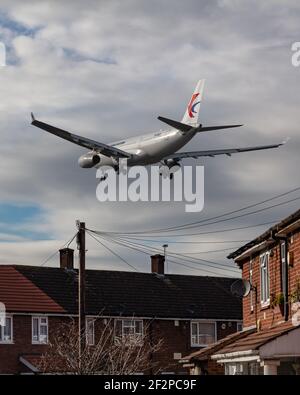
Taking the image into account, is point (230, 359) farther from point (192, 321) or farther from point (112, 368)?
point (192, 321)

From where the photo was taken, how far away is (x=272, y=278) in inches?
1289

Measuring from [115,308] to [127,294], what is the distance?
7.51 ft

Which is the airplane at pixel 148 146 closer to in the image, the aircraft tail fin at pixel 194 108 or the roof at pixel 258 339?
the aircraft tail fin at pixel 194 108

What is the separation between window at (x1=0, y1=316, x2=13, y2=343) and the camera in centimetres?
5747

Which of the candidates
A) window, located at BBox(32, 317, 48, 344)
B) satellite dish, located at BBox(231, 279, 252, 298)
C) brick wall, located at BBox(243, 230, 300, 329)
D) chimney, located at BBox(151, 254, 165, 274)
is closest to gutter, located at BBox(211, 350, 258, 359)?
brick wall, located at BBox(243, 230, 300, 329)

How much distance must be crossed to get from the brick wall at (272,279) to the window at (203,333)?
24.7 metres

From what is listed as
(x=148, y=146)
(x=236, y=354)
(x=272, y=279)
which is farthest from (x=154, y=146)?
(x=236, y=354)

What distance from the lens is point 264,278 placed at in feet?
112

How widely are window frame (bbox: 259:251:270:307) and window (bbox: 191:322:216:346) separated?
28.2 meters

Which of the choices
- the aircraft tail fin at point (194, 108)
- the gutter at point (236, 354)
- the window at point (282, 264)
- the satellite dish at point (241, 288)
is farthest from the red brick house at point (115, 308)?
the window at point (282, 264)

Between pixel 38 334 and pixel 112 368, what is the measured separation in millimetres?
25394

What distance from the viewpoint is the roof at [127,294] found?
2396 inches
